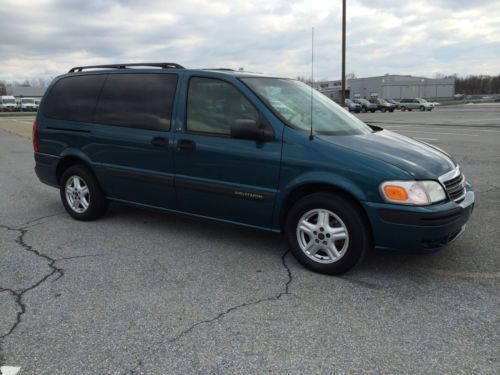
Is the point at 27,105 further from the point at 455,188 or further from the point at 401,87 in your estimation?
the point at 401,87

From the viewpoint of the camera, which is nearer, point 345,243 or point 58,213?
point 345,243

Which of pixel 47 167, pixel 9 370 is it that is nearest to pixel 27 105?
pixel 47 167

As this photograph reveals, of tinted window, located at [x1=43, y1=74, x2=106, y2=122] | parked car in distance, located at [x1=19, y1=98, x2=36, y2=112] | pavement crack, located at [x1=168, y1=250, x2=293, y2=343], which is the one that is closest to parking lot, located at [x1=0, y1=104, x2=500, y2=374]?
pavement crack, located at [x1=168, y1=250, x2=293, y2=343]

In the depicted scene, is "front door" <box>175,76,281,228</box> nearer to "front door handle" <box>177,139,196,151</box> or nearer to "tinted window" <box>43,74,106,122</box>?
"front door handle" <box>177,139,196,151</box>

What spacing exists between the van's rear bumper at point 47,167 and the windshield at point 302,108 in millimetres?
2794

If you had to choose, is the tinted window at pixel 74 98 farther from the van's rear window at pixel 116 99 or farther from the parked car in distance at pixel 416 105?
the parked car in distance at pixel 416 105

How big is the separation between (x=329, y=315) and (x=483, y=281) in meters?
1.41

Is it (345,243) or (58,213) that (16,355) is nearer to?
(345,243)

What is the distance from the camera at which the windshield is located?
13.4 ft

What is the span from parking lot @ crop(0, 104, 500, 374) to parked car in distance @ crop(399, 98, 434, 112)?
48921 mm

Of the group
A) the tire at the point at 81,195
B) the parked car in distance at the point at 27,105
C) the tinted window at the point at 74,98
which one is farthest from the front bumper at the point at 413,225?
the parked car in distance at the point at 27,105

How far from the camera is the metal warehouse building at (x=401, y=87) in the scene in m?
92.3

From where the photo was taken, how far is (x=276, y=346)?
2.75 metres

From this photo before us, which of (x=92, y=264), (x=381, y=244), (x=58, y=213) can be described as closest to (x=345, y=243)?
(x=381, y=244)
